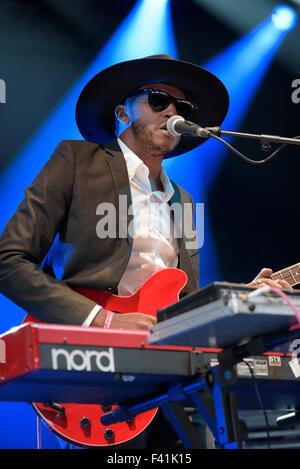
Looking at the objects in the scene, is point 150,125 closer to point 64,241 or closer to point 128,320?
point 64,241

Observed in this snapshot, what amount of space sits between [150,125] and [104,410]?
1.43m

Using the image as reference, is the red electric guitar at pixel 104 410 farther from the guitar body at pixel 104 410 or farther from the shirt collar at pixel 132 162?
the shirt collar at pixel 132 162

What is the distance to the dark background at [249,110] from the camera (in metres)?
3.90

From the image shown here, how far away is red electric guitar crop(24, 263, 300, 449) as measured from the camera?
2.22 meters

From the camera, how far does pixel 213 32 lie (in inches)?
180

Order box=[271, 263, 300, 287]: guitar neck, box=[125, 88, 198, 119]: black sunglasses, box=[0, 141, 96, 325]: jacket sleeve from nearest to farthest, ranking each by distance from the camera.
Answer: box=[0, 141, 96, 325]: jacket sleeve, box=[125, 88, 198, 119]: black sunglasses, box=[271, 263, 300, 287]: guitar neck

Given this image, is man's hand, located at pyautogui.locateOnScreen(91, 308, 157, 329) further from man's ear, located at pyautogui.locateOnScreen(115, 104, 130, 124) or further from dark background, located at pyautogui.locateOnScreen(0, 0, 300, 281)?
dark background, located at pyautogui.locateOnScreen(0, 0, 300, 281)

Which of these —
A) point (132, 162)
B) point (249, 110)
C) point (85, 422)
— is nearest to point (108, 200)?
point (132, 162)

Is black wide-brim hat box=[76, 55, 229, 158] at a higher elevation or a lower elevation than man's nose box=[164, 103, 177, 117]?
higher

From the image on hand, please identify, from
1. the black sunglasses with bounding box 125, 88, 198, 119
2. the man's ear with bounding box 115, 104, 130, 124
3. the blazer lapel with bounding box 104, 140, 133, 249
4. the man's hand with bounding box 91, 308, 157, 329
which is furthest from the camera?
the man's ear with bounding box 115, 104, 130, 124

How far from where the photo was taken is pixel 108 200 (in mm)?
2756

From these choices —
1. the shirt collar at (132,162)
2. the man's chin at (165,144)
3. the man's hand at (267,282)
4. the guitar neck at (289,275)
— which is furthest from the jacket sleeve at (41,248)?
the guitar neck at (289,275)

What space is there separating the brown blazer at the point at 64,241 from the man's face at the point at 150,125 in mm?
219

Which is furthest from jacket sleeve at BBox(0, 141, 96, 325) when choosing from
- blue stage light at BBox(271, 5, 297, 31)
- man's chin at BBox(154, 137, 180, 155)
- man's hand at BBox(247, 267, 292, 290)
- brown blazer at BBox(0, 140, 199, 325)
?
blue stage light at BBox(271, 5, 297, 31)
